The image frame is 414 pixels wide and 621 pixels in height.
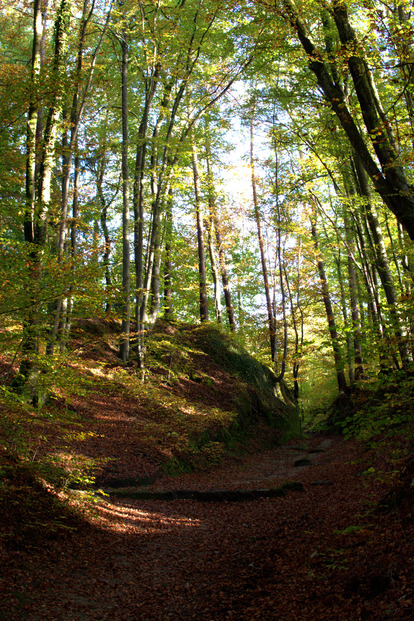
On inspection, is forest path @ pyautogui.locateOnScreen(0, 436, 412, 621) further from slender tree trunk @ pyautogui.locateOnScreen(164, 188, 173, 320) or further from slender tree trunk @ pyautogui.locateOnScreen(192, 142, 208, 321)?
slender tree trunk @ pyautogui.locateOnScreen(164, 188, 173, 320)

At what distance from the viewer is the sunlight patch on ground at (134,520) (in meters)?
5.23

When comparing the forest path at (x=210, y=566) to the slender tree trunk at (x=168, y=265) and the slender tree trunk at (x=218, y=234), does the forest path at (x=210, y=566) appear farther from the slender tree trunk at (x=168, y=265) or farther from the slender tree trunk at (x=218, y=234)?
the slender tree trunk at (x=218, y=234)

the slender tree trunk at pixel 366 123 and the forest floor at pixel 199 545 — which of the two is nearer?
the forest floor at pixel 199 545

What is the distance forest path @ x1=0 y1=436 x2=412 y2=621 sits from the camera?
123 inches

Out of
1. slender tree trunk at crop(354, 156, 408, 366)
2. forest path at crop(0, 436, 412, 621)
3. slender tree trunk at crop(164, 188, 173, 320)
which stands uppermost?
slender tree trunk at crop(164, 188, 173, 320)

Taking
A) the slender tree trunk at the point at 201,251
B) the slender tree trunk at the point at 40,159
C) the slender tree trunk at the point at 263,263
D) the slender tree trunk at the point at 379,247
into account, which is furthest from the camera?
the slender tree trunk at the point at 263,263

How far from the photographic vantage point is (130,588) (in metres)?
3.92

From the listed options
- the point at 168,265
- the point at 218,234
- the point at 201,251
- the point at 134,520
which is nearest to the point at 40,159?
the point at 134,520

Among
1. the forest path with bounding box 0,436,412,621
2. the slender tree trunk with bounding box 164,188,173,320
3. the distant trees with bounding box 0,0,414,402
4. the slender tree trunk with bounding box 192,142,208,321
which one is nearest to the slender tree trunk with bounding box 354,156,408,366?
the distant trees with bounding box 0,0,414,402

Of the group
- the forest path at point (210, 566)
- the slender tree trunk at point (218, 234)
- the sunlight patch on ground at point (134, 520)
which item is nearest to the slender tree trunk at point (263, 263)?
the slender tree trunk at point (218, 234)

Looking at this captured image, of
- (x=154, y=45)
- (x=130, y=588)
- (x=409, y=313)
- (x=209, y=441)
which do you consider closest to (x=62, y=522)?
(x=130, y=588)

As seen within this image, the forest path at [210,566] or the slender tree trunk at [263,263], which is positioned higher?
the slender tree trunk at [263,263]

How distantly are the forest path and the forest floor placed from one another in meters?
0.02

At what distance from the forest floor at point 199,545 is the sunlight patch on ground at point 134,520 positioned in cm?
2
